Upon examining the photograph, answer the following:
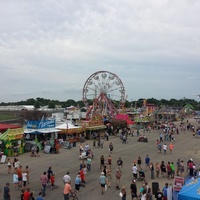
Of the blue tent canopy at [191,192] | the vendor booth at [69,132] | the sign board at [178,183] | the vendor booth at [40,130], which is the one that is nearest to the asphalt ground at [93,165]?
the sign board at [178,183]

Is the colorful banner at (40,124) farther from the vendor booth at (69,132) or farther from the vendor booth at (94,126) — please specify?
the vendor booth at (94,126)

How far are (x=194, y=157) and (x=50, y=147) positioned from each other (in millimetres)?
11379

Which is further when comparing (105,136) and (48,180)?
(105,136)

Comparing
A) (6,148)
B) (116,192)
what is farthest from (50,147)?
(116,192)

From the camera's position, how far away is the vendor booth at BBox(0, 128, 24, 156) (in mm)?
22375

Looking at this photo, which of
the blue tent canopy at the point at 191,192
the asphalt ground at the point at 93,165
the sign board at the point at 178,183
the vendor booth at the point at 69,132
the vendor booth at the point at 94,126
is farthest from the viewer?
the vendor booth at the point at 94,126

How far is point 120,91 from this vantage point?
49.1 m

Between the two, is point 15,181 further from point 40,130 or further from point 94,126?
point 94,126

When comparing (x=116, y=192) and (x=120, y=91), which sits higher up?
(x=120, y=91)

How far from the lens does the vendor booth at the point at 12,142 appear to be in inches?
881

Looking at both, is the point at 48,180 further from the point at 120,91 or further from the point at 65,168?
the point at 120,91

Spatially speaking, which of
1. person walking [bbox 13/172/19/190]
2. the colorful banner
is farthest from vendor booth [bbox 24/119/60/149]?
person walking [bbox 13/172/19/190]

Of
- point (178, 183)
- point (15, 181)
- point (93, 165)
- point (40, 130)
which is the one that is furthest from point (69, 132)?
point (178, 183)

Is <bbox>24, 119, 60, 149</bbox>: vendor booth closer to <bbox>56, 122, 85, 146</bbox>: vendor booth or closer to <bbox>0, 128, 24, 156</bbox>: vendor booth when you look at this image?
<bbox>56, 122, 85, 146</bbox>: vendor booth
